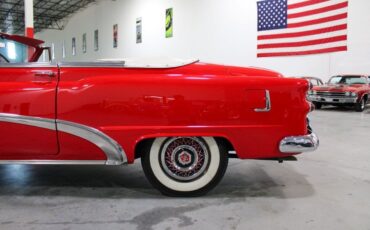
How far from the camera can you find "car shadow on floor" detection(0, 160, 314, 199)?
2.96 m

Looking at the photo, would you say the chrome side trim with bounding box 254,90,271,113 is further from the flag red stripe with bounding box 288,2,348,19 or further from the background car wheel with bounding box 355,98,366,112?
the flag red stripe with bounding box 288,2,348,19

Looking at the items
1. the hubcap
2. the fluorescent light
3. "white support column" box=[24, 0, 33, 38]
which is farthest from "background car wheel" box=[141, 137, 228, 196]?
"white support column" box=[24, 0, 33, 38]

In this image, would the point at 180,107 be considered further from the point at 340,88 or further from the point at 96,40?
the point at 96,40

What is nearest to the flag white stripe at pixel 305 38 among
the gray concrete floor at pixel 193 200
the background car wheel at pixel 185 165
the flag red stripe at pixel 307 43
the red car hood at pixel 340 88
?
the flag red stripe at pixel 307 43

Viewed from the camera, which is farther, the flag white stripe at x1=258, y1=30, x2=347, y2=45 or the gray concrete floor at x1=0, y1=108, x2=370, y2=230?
the flag white stripe at x1=258, y1=30, x2=347, y2=45

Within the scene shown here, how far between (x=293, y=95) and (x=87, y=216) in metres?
1.71

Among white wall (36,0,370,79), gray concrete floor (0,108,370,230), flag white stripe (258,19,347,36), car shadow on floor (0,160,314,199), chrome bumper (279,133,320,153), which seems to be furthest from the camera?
flag white stripe (258,19,347,36)

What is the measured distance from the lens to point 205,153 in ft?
9.30

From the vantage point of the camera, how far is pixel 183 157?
112 inches

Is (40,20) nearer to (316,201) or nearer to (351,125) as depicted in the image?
(351,125)

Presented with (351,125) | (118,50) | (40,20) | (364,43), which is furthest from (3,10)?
(351,125)

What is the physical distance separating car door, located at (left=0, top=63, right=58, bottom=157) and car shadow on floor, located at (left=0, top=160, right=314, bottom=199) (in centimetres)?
42

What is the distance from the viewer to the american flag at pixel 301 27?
42.4 feet

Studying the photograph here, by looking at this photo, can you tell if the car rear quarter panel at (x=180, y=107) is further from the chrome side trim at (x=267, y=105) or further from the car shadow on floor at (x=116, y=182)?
the car shadow on floor at (x=116, y=182)
